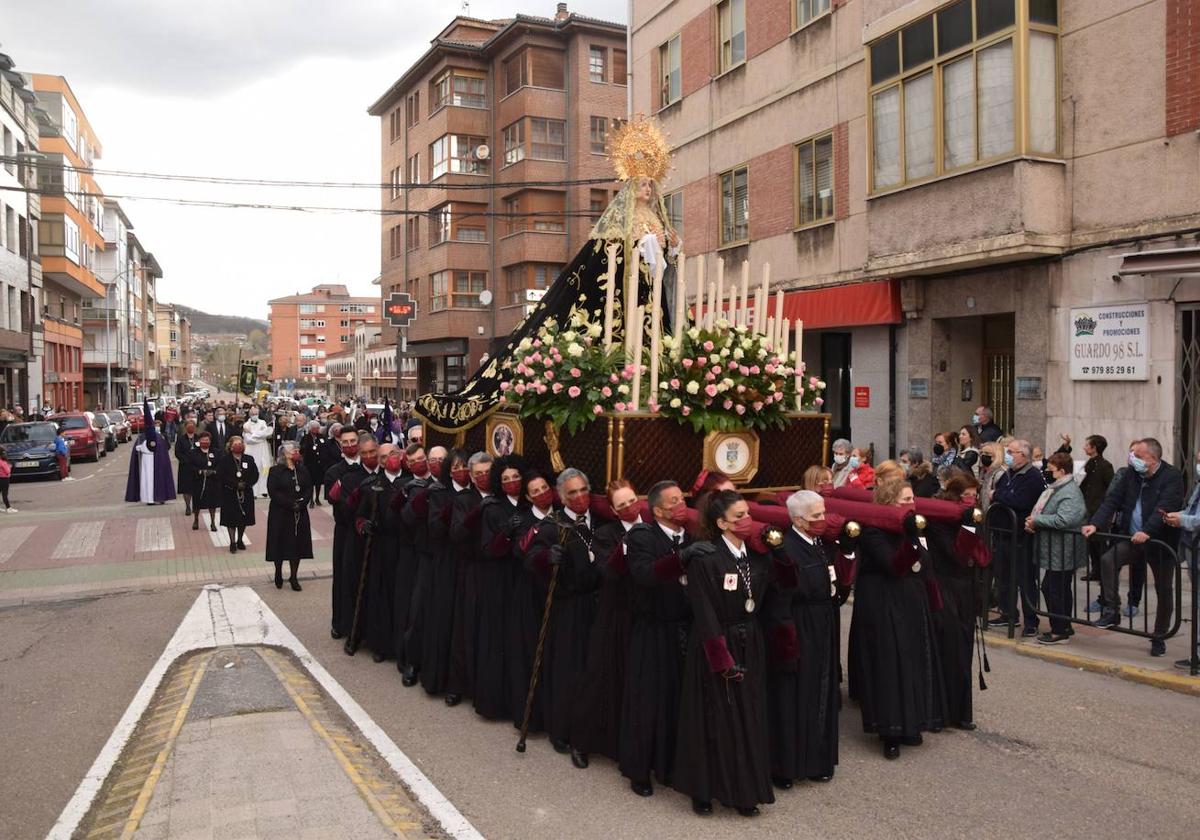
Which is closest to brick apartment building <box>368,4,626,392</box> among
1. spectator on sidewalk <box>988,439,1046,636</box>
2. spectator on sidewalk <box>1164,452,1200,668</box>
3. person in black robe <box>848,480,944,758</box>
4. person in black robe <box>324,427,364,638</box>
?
person in black robe <box>324,427,364,638</box>

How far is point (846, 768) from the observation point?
6121 millimetres

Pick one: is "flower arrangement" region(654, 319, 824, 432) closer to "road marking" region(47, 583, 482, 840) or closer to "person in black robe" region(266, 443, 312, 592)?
"road marking" region(47, 583, 482, 840)

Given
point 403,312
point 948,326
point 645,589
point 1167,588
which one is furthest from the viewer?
point 403,312

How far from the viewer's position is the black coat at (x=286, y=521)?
1192 centimetres

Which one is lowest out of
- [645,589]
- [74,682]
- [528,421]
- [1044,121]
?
[74,682]

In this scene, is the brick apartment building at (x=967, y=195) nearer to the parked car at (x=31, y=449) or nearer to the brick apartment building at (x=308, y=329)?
the parked car at (x=31, y=449)

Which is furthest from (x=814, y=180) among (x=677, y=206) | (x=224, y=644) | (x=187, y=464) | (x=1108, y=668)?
(x=224, y=644)

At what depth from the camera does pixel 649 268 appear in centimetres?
804

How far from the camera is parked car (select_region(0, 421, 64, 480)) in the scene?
26422mm

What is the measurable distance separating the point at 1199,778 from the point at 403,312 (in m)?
19.9

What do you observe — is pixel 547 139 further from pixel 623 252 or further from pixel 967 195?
pixel 623 252

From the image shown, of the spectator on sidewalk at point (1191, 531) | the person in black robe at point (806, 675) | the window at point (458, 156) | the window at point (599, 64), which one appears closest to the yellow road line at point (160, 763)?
the person in black robe at point (806, 675)

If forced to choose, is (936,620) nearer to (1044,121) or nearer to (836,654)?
(836,654)

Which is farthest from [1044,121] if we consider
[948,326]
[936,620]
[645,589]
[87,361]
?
[87,361]
